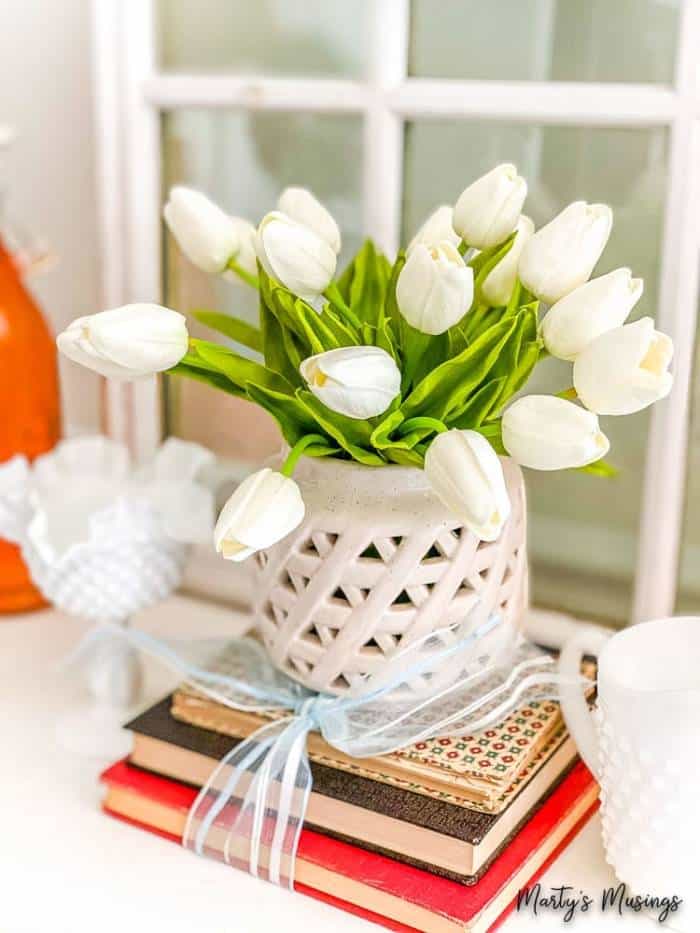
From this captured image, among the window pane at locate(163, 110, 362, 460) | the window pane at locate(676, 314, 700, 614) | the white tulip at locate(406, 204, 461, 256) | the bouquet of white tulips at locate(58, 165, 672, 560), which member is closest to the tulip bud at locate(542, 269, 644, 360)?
the bouquet of white tulips at locate(58, 165, 672, 560)

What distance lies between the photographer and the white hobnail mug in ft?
1.92

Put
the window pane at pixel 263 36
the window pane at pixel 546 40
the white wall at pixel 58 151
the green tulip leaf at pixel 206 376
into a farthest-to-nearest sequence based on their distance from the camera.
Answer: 1. the white wall at pixel 58 151
2. the window pane at pixel 263 36
3. the window pane at pixel 546 40
4. the green tulip leaf at pixel 206 376

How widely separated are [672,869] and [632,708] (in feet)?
0.31

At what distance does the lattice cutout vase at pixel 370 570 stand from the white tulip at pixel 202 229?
15cm

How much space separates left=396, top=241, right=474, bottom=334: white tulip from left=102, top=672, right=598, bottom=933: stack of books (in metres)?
0.24

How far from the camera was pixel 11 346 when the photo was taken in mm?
970

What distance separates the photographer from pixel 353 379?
567mm

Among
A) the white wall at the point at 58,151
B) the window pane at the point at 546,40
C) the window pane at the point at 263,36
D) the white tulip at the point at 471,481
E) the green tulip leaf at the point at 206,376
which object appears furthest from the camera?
the white wall at the point at 58,151

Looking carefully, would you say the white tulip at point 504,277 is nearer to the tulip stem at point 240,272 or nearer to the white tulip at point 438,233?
the white tulip at point 438,233

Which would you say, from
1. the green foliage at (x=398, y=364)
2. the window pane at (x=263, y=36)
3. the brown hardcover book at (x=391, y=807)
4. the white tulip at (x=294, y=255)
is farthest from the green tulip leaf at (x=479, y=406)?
the window pane at (x=263, y=36)

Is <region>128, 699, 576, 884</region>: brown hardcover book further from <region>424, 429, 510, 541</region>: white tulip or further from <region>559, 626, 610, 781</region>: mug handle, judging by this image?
<region>424, 429, 510, 541</region>: white tulip

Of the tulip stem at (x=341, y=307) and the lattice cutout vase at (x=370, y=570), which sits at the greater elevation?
the tulip stem at (x=341, y=307)

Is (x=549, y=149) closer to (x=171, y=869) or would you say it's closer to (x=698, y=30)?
(x=698, y=30)

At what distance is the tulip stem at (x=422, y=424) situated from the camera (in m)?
0.61
